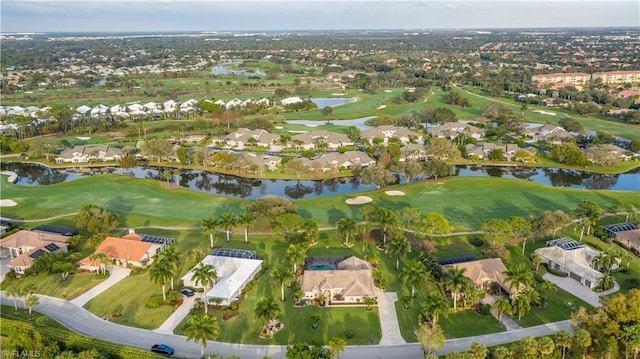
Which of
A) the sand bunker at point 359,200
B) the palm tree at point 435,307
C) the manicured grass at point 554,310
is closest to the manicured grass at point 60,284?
the palm tree at point 435,307

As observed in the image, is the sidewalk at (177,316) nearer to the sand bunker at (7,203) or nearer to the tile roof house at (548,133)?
the sand bunker at (7,203)

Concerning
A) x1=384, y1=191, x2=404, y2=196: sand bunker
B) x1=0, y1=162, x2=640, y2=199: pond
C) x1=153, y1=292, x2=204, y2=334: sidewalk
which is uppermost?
x1=384, y1=191, x2=404, y2=196: sand bunker

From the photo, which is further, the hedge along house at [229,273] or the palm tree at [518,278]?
the hedge along house at [229,273]

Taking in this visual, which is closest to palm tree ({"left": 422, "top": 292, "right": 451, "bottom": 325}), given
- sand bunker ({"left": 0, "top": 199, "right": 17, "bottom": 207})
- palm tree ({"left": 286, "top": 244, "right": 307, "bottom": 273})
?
palm tree ({"left": 286, "top": 244, "right": 307, "bottom": 273})

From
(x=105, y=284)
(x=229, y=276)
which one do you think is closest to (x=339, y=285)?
(x=229, y=276)

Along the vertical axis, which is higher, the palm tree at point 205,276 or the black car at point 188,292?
the palm tree at point 205,276

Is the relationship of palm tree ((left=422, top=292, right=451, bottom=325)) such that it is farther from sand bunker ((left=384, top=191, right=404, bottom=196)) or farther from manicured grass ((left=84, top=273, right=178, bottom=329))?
sand bunker ((left=384, top=191, right=404, bottom=196))

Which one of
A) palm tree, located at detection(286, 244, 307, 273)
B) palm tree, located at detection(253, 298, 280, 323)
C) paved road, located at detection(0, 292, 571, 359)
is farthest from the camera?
palm tree, located at detection(286, 244, 307, 273)
